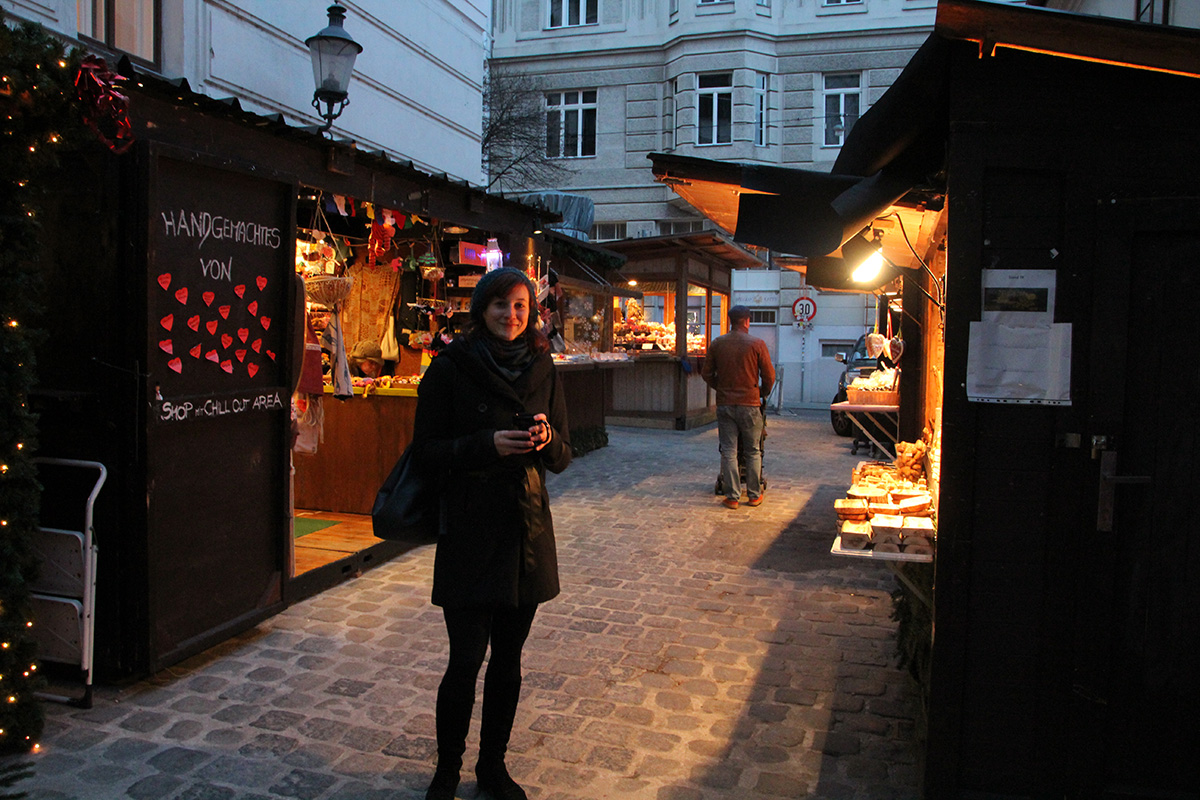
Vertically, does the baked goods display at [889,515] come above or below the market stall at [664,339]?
below

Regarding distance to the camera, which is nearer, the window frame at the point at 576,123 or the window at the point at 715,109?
the window at the point at 715,109

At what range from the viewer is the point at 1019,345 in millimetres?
3328

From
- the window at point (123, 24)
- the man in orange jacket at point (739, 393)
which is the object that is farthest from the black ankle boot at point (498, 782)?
the man in orange jacket at point (739, 393)

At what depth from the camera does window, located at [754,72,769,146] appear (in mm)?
25484

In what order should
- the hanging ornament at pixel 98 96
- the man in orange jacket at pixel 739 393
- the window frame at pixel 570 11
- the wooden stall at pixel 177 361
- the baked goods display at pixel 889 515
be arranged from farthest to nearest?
1. the window frame at pixel 570 11
2. the man in orange jacket at pixel 739 393
3. the wooden stall at pixel 177 361
4. the baked goods display at pixel 889 515
5. the hanging ornament at pixel 98 96

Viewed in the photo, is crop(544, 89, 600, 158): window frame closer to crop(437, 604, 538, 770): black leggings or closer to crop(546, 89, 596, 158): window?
crop(546, 89, 596, 158): window

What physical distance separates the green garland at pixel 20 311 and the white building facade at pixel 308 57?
673 millimetres

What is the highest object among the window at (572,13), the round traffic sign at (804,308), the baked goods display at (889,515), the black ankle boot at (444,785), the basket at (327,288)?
the window at (572,13)

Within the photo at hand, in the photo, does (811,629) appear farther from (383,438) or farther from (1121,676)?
(383,438)

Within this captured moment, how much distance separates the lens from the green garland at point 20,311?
3662 millimetres

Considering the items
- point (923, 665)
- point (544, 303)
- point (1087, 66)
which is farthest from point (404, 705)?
point (544, 303)

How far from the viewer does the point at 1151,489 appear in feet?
10.8

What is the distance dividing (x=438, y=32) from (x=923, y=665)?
1066cm

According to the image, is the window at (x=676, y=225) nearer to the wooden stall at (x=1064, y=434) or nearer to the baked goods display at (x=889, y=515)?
the baked goods display at (x=889, y=515)
